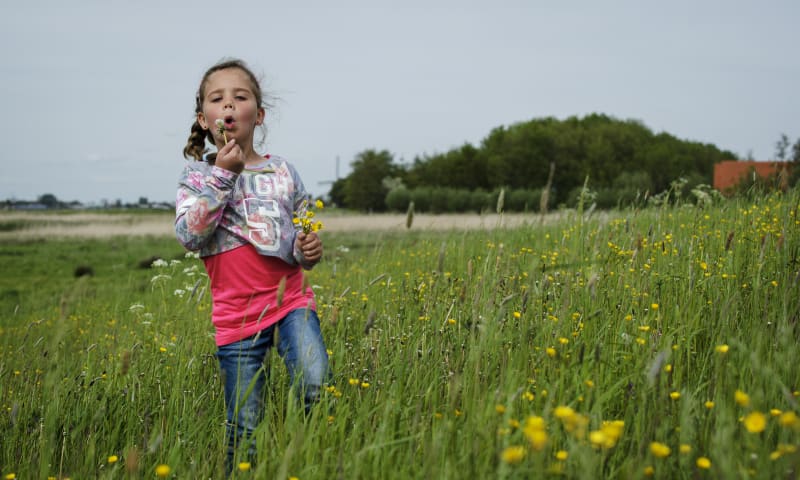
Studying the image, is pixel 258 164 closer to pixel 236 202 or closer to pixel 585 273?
pixel 236 202

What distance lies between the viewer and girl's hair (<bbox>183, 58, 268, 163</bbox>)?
3.32 metres

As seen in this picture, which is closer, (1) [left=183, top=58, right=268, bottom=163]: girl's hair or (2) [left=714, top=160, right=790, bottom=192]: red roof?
(1) [left=183, top=58, right=268, bottom=163]: girl's hair

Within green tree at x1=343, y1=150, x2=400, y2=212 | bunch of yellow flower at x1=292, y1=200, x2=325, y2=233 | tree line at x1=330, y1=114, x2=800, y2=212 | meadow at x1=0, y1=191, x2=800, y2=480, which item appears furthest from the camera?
green tree at x1=343, y1=150, x2=400, y2=212

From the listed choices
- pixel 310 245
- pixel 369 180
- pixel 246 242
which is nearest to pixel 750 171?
pixel 310 245

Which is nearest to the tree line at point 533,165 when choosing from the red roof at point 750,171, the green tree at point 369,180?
the green tree at point 369,180

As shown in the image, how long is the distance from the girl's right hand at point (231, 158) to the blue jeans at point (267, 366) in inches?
29.0

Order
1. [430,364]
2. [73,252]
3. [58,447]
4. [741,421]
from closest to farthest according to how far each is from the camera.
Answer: [741,421], [430,364], [58,447], [73,252]

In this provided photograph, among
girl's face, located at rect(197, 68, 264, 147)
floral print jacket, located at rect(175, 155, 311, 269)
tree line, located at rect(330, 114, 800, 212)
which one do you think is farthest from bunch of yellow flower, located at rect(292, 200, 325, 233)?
tree line, located at rect(330, 114, 800, 212)

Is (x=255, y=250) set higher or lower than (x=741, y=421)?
higher

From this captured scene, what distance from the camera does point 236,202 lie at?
3.02 meters

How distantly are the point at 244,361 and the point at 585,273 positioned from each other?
2.11m

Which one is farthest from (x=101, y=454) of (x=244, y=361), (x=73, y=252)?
(x=73, y=252)

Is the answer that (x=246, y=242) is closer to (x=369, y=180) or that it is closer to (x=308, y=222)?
(x=308, y=222)

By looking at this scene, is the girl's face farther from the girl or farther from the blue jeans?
the blue jeans
